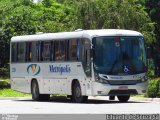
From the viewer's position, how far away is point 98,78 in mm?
29016

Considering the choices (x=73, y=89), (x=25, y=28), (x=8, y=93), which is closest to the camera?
(x=73, y=89)

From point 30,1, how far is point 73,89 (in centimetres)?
4551

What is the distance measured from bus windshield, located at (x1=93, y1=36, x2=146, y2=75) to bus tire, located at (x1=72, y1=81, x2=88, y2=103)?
5.50 ft

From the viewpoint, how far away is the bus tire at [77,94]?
99.2 ft

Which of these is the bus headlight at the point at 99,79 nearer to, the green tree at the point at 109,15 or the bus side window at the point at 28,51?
A: the bus side window at the point at 28,51

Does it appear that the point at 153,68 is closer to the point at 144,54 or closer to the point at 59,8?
the point at 59,8

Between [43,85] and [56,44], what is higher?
[56,44]

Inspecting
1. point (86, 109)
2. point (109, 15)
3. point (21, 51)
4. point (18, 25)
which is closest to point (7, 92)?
point (21, 51)

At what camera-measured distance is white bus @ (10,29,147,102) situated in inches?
1146

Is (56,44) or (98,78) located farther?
(56,44)

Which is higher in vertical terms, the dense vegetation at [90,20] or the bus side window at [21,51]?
the dense vegetation at [90,20]

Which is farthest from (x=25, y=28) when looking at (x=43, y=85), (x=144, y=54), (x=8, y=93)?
(x=144, y=54)

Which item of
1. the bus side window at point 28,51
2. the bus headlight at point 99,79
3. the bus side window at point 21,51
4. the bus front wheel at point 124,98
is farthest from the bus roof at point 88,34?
the bus front wheel at point 124,98

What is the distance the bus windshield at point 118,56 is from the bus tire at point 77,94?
65.9 inches
